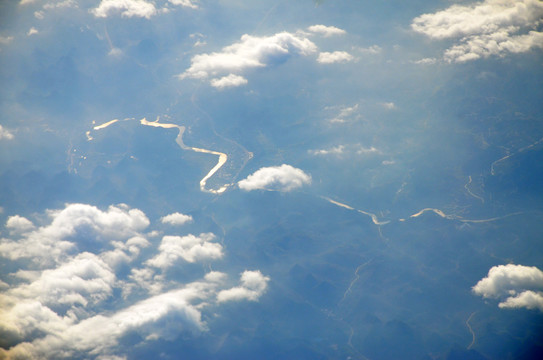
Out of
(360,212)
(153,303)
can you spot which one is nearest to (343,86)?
(360,212)

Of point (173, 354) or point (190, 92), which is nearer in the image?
point (173, 354)

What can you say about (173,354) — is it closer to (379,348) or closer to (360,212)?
(379,348)

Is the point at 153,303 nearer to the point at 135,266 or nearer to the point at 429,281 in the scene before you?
the point at 135,266

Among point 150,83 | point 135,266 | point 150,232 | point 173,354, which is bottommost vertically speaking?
point 173,354

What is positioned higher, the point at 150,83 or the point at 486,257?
the point at 150,83

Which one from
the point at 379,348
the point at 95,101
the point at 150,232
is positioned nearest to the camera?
the point at 379,348

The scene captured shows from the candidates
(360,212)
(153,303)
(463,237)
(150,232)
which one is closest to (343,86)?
(360,212)

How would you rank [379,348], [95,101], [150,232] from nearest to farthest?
1. [379,348]
2. [150,232]
3. [95,101]

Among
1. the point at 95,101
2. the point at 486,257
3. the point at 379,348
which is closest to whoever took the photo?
the point at 379,348

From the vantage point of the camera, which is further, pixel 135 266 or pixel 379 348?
pixel 135 266
